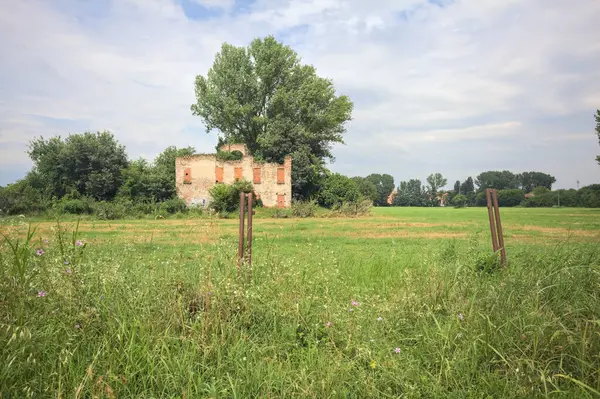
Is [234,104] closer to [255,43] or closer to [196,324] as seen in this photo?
[255,43]

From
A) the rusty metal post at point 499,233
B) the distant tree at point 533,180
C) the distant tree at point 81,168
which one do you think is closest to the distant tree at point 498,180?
the distant tree at point 533,180

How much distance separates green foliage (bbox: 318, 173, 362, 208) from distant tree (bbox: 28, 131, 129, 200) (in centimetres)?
1920

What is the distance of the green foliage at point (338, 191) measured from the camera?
37750 millimetres

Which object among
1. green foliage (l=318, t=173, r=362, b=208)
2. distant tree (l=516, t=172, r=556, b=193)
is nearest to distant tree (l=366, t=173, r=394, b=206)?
distant tree (l=516, t=172, r=556, b=193)

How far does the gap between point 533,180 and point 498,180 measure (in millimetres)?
7437

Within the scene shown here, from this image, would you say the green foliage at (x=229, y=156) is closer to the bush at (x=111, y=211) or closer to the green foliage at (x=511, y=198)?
the bush at (x=111, y=211)

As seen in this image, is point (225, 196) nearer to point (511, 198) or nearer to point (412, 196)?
point (511, 198)

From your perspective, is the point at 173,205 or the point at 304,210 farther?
the point at 173,205

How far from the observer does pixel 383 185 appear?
114062 millimetres

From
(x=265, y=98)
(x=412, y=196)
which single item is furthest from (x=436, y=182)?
(x=265, y=98)

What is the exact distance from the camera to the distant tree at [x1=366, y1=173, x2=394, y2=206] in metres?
108

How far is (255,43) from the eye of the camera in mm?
44312

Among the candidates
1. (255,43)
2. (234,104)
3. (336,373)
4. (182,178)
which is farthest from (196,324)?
(255,43)

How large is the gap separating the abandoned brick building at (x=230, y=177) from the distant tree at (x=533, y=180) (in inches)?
2935
